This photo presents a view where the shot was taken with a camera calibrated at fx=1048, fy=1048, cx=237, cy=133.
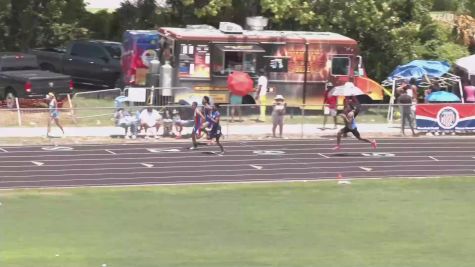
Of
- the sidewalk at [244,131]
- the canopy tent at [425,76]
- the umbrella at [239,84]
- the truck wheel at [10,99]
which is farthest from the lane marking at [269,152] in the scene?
the truck wheel at [10,99]

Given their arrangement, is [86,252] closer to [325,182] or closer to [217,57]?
[325,182]

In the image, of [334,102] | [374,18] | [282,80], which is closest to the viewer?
[334,102]

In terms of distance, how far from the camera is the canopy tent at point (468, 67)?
1528 inches

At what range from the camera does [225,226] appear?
62.6 feet

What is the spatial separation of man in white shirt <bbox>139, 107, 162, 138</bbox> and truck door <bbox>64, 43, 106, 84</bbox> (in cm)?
1121

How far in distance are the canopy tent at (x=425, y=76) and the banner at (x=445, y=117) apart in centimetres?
353

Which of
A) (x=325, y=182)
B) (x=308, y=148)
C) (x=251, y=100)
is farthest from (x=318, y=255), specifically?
(x=251, y=100)

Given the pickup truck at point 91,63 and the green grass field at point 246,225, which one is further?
the pickup truck at point 91,63

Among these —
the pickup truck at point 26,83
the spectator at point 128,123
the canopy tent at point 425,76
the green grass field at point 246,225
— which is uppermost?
the canopy tent at point 425,76

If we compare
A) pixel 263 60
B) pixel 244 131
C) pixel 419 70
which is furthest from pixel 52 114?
pixel 419 70

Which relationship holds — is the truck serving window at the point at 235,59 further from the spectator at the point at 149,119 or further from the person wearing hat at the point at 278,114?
the spectator at the point at 149,119

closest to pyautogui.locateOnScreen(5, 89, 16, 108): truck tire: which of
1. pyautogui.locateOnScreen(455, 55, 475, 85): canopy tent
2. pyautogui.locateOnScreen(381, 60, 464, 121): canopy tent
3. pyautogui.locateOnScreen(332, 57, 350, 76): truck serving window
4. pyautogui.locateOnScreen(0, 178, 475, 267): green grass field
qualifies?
pyautogui.locateOnScreen(332, 57, 350, 76): truck serving window

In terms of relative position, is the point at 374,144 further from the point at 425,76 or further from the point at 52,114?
the point at 52,114

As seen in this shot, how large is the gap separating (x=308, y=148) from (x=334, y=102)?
146 inches
